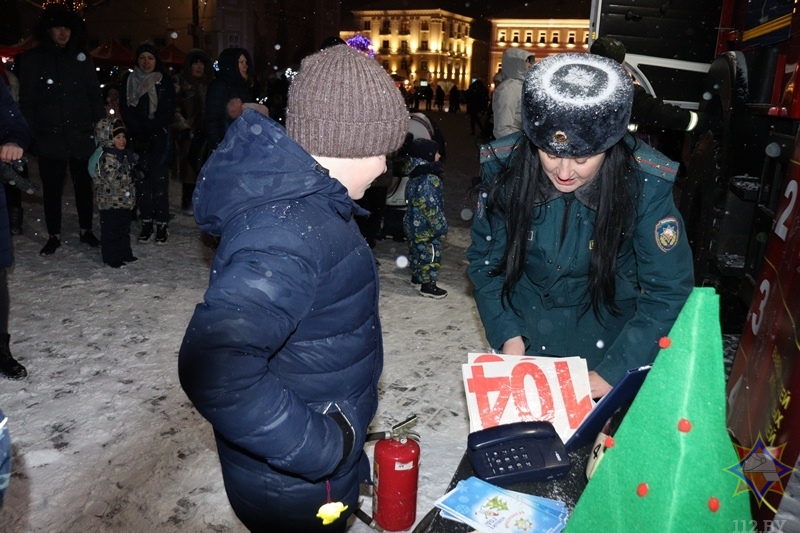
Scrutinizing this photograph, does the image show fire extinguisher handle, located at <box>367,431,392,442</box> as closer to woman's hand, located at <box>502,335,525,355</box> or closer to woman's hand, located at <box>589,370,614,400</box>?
woman's hand, located at <box>502,335,525,355</box>

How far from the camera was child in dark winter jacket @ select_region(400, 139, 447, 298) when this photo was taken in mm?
5973

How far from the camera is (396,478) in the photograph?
265cm

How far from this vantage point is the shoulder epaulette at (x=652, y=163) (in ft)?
6.78

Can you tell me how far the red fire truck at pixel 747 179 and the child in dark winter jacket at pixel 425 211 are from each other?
92.8 inches

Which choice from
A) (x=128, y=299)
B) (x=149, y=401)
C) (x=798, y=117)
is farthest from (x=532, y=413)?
(x=128, y=299)

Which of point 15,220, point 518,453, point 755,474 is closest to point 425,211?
point 518,453

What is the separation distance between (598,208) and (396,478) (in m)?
1.42

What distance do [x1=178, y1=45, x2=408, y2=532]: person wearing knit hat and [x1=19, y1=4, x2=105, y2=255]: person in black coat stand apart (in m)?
5.84

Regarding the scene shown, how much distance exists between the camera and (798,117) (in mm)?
3355

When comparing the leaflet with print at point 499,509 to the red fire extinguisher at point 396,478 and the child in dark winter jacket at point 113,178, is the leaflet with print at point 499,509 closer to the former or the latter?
the red fire extinguisher at point 396,478

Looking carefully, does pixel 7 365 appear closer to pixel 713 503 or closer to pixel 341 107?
pixel 341 107

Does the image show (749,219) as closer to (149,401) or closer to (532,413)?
(532,413)

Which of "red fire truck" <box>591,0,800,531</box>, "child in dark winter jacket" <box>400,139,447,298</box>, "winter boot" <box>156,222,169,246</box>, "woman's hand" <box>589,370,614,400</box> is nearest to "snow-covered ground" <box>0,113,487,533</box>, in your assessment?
"child in dark winter jacket" <box>400,139,447,298</box>

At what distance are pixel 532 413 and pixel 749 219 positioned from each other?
388 centimetres
